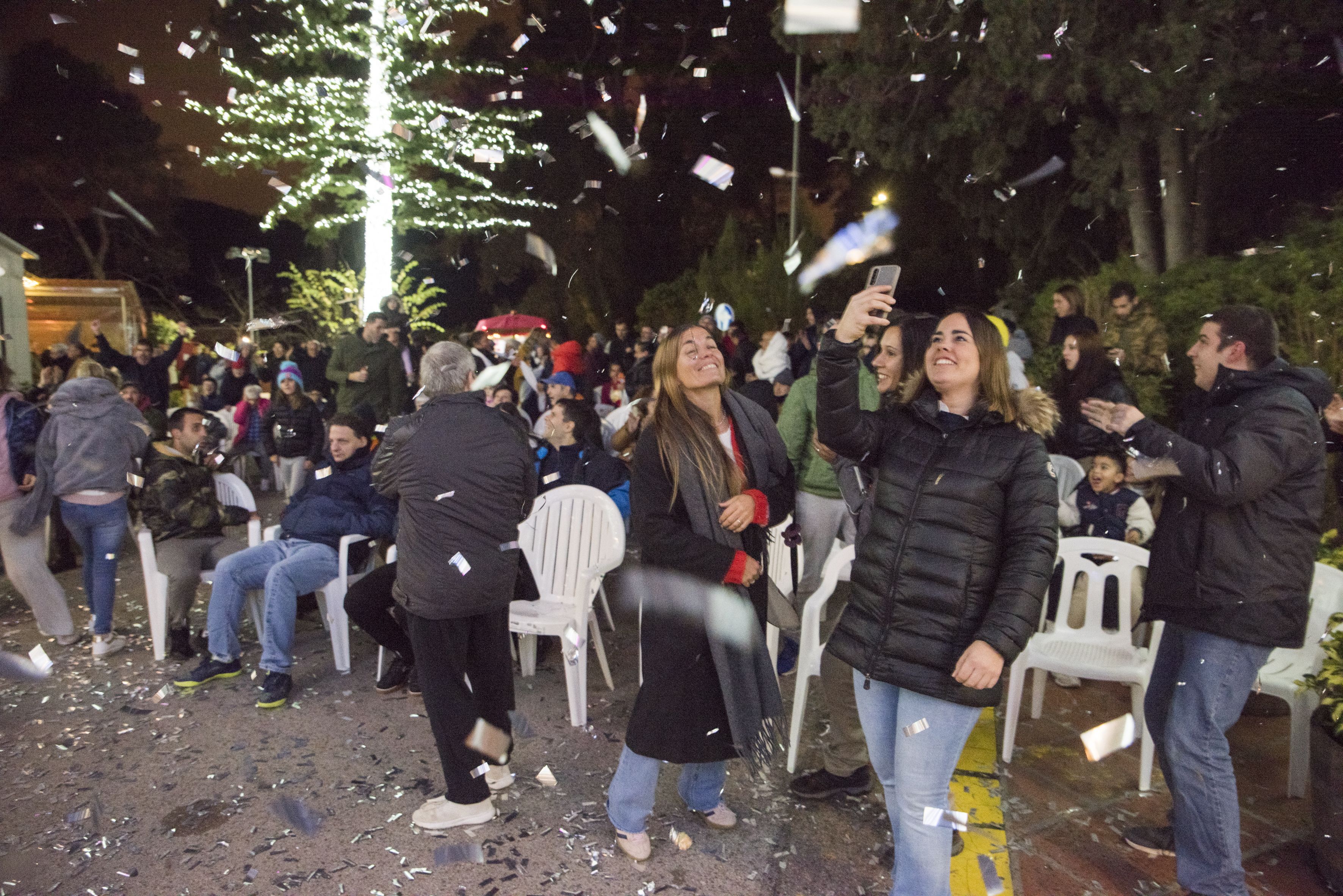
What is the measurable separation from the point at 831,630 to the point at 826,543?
912 mm

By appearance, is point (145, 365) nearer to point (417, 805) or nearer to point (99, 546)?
point (99, 546)

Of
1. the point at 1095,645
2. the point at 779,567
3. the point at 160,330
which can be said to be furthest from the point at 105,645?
the point at 160,330

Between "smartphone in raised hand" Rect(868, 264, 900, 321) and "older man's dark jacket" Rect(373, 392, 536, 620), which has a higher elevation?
"smartphone in raised hand" Rect(868, 264, 900, 321)

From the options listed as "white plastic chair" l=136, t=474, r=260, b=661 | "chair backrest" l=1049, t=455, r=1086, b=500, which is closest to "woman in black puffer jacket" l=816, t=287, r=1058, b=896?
"chair backrest" l=1049, t=455, r=1086, b=500

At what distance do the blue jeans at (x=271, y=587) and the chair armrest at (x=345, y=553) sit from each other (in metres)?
0.03

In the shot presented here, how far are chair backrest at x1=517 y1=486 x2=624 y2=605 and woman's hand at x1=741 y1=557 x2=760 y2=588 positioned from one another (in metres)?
1.80

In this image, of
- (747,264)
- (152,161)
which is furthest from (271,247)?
(747,264)

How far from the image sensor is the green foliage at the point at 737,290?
1861 centimetres

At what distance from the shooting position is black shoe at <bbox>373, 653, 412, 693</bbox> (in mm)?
4609

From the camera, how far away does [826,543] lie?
15.8 ft

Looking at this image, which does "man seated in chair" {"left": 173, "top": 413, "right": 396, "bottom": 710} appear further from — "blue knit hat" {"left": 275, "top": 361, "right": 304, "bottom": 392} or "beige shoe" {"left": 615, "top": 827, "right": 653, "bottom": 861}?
"blue knit hat" {"left": 275, "top": 361, "right": 304, "bottom": 392}

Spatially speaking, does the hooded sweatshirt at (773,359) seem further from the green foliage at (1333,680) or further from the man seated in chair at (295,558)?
the green foliage at (1333,680)

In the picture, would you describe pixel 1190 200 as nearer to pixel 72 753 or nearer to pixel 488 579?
pixel 488 579

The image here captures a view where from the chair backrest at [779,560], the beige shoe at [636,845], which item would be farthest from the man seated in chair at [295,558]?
the beige shoe at [636,845]
